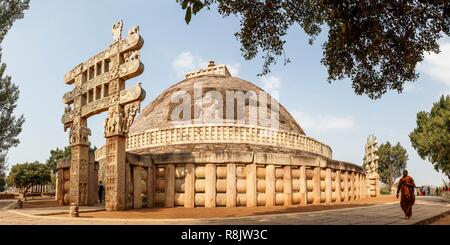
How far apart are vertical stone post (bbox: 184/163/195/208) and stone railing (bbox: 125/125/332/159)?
775 centimetres

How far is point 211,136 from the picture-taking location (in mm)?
21719

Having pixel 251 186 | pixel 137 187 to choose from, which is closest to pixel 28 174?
pixel 137 187

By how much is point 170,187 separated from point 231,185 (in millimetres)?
2280

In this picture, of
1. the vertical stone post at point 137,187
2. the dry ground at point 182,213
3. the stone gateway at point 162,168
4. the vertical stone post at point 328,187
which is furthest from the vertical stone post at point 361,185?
the vertical stone post at point 137,187

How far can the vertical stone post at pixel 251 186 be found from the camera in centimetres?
1402

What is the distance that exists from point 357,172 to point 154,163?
1238cm

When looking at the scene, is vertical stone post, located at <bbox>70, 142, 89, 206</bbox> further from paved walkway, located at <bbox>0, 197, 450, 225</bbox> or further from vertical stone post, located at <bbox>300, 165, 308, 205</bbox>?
vertical stone post, located at <bbox>300, 165, 308, 205</bbox>

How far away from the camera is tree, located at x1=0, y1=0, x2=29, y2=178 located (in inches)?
789

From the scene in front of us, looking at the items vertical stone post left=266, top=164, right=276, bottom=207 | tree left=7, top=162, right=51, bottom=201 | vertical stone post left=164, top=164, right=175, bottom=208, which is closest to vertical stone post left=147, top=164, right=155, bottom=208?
vertical stone post left=164, top=164, right=175, bottom=208

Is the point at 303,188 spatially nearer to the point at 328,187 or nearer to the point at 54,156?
the point at 328,187

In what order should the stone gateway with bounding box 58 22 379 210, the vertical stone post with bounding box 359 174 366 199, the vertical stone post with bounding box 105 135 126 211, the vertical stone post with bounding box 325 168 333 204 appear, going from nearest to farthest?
the vertical stone post with bounding box 105 135 126 211 → the stone gateway with bounding box 58 22 379 210 → the vertical stone post with bounding box 325 168 333 204 → the vertical stone post with bounding box 359 174 366 199

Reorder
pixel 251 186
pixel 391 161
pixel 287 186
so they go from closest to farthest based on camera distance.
A: pixel 251 186, pixel 287 186, pixel 391 161

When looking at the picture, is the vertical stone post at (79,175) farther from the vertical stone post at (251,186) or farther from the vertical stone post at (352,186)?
the vertical stone post at (352,186)

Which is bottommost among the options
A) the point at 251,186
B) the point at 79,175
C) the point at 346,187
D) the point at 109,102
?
the point at 346,187
